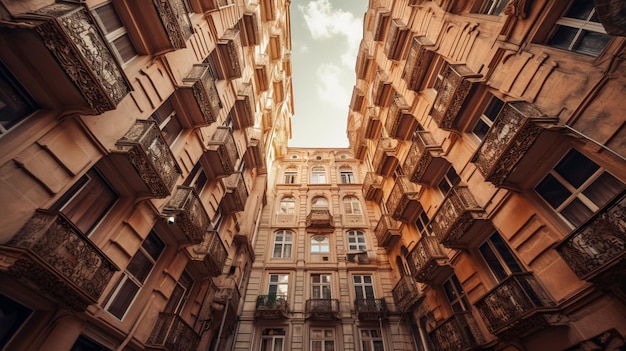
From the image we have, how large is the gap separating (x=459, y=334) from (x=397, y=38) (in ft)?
50.6

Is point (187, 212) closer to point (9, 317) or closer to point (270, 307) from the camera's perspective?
point (9, 317)

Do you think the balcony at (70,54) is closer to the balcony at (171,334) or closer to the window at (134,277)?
the window at (134,277)

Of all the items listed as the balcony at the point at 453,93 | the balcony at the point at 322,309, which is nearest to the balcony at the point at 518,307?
the balcony at the point at 453,93

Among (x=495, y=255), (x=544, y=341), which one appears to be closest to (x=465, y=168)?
(x=495, y=255)

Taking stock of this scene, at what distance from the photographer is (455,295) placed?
10273mm

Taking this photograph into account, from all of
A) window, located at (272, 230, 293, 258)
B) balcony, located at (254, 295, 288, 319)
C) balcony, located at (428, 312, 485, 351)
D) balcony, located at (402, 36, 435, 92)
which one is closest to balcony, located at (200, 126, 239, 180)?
balcony, located at (254, 295, 288, 319)

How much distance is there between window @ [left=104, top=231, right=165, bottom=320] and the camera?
6859 millimetres

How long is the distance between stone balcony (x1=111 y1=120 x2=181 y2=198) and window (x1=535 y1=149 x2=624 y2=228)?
10948 millimetres

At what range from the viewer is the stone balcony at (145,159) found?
6.34 m

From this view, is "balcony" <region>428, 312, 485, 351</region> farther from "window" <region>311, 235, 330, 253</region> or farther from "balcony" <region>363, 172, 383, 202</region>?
"balcony" <region>363, 172, 383, 202</region>

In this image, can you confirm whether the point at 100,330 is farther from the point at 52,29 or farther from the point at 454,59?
the point at 454,59

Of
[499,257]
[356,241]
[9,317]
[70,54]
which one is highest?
[356,241]

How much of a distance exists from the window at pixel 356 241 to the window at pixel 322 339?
582 cm

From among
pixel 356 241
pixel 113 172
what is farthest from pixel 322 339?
pixel 113 172
